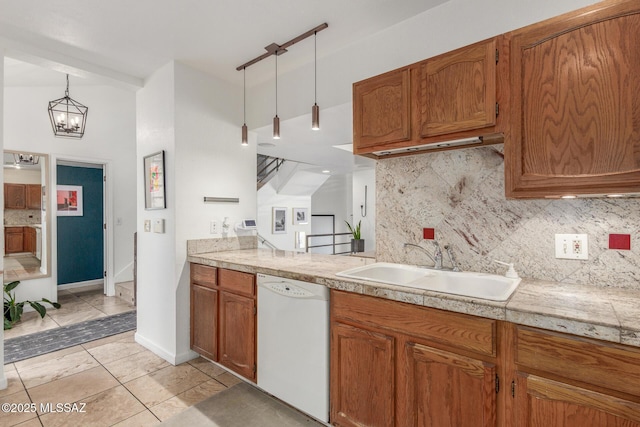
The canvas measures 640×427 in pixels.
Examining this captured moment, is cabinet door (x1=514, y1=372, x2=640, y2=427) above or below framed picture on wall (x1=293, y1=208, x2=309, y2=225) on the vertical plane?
below

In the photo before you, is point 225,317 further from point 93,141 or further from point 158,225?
point 93,141

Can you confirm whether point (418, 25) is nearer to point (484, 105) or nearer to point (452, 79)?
point (452, 79)

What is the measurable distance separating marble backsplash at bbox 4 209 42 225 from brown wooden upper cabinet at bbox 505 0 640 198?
6.88 metres

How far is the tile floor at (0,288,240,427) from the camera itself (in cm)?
202

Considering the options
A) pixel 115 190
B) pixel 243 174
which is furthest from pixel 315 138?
pixel 115 190

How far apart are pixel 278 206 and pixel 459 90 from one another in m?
5.72

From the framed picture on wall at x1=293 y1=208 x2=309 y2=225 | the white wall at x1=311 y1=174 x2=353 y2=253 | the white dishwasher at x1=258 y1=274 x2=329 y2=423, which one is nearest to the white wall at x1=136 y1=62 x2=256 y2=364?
→ the white dishwasher at x1=258 y1=274 x2=329 y2=423

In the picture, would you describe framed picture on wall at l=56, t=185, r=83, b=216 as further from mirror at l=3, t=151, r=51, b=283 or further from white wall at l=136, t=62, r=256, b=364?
white wall at l=136, t=62, r=256, b=364

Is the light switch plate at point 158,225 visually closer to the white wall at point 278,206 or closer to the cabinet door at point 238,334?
the cabinet door at point 238,334

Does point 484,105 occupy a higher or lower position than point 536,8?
lower

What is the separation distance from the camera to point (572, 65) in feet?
4.38

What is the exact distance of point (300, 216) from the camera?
25.1 feet

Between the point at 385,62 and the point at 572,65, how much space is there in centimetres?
114

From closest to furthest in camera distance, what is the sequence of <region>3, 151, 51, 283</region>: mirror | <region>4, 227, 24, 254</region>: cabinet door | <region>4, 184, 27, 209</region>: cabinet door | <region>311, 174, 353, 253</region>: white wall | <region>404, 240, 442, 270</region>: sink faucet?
<region>404, 240, 442, 270</region>: sink faucet < <region>3, 151, 51, 283</region>: mirror < <region>4, 184, 27, 209</region>: cabinet door < <region>4, 227, 24, 254</region>: cabinet door < <region>311, 174, 353, 253</region>: white wall
